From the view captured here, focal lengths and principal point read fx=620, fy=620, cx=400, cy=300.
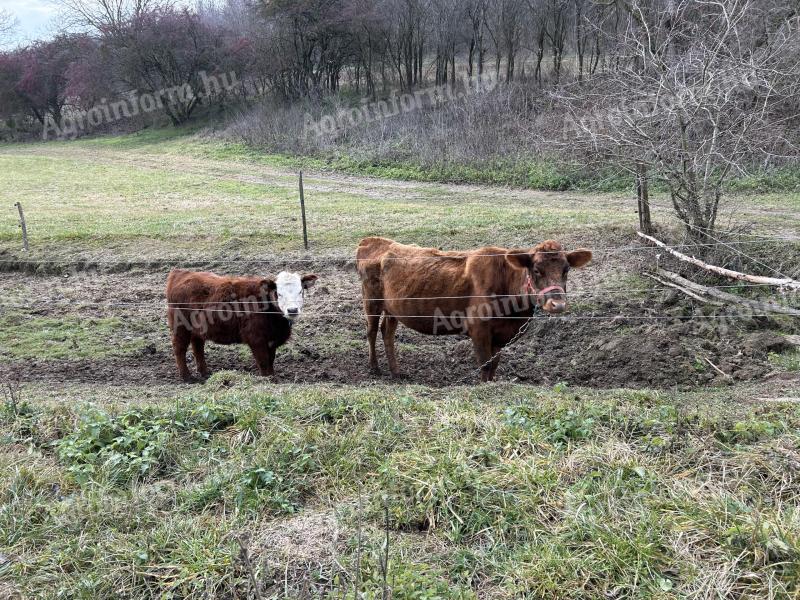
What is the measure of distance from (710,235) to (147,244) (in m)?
11.5

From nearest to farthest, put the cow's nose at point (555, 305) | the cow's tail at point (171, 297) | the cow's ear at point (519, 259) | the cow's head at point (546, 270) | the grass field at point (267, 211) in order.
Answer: the cow's nose at point (555, 305), the cow's head at point (546, 270), the cow's ear at point (519, 259), the cow's tail at point (171, 297), the grass field at point (267, 211)

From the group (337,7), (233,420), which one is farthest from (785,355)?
(337,7)

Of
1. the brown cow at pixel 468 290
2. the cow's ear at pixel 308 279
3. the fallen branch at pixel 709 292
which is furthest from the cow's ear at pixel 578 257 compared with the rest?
the cow's ear at pixel 308 279

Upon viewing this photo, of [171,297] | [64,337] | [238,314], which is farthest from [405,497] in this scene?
[64,337]

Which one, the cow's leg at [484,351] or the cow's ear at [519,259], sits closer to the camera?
→ the cow's ear at [519,259]

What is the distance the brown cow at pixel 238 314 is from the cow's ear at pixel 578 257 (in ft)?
11.3

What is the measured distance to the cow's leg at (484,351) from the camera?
737 cm

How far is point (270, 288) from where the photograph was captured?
27.0 ft

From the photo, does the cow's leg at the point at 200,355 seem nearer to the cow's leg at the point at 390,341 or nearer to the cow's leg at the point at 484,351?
the cow's leg at the point at 390,341

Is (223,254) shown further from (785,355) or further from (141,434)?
(785,355)

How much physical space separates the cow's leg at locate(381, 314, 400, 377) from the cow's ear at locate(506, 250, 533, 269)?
87.0 inches

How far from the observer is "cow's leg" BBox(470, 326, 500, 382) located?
7.37 m

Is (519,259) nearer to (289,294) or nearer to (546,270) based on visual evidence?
(546,270)

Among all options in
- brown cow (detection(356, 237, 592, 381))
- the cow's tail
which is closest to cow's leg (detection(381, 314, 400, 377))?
brown cow (detection(356, 237, 592, 381))
